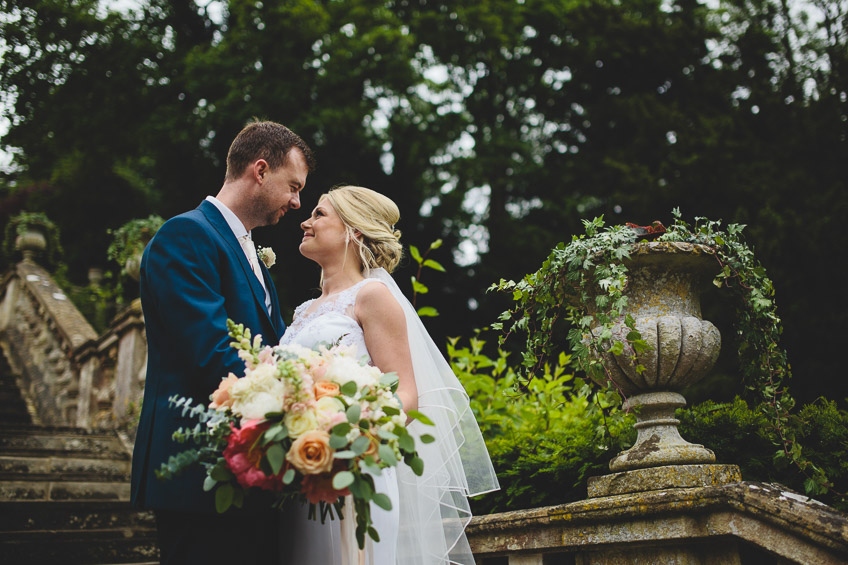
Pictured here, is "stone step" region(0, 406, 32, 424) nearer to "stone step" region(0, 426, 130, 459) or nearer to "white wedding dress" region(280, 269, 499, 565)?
"stone step" region(0, 426, 130, 459)

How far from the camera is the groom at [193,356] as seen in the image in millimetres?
2215

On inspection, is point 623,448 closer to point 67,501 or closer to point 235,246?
point 235,246

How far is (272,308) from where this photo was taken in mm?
2918

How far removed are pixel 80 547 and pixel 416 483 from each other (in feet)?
11.3

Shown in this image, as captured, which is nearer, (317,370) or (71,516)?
(317,370)

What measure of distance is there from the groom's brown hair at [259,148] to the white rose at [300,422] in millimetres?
1319

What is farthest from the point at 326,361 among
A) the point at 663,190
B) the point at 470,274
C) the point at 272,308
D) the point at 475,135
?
the point at 475,135

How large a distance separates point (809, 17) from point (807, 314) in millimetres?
10073

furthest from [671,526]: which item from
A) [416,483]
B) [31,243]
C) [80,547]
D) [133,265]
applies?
[31,243]

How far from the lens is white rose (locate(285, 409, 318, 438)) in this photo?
1814 mm

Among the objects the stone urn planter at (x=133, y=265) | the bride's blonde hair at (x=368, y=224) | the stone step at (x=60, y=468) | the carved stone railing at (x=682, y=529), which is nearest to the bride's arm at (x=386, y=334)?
the bride's blonde hair at (x=368, y=224)

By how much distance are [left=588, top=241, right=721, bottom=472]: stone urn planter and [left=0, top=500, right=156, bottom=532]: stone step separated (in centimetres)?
423

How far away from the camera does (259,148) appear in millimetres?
2836

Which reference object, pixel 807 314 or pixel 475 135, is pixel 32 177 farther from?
pixel 807 314
